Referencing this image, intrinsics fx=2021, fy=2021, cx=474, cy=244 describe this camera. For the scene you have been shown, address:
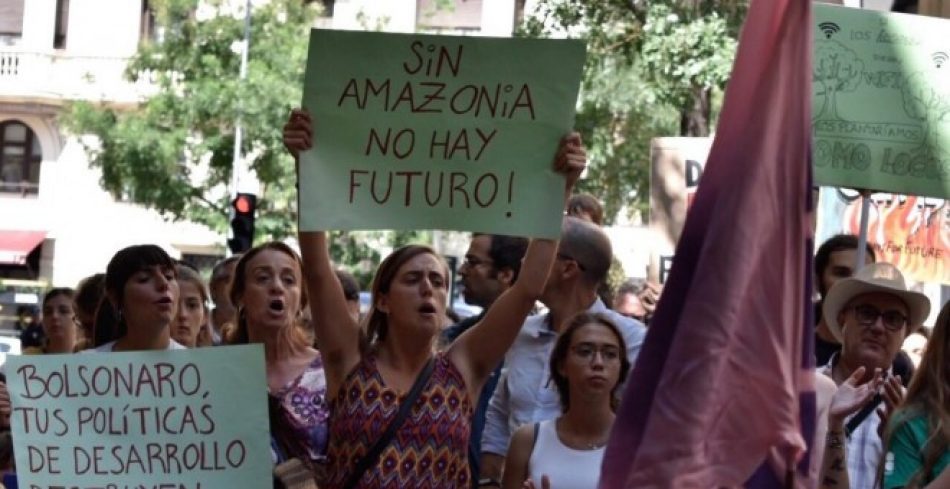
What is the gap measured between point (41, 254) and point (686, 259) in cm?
4218

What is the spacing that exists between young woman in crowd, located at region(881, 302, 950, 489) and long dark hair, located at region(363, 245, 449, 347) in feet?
4.32

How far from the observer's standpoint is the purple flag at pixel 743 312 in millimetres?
3965

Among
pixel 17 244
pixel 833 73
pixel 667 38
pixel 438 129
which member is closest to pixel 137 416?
pixel 438 129

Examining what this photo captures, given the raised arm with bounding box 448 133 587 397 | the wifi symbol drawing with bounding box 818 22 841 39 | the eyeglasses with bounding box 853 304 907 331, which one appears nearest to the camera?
the raised arm with bounding box 448 133 587 397

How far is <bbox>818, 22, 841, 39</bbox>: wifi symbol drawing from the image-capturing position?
7277 mm

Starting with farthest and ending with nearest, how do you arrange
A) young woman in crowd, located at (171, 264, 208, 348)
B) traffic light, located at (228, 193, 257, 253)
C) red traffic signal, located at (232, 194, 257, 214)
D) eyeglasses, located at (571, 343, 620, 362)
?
red traffic signal, located at (232, 194, 257, 214) < traffic light, located at (228, 193, 257, 253) < young woman in crowd, located at (171, 264, 208, 348) < eyeglasses, located at (571, 343, 620, 362)

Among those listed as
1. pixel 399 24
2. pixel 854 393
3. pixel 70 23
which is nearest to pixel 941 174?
pixel 854 393

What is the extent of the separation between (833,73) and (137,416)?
9.30 ft

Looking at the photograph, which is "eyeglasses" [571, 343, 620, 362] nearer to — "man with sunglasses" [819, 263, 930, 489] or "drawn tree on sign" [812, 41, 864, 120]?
"man with sunglasses" [819, 263, 930, 489]

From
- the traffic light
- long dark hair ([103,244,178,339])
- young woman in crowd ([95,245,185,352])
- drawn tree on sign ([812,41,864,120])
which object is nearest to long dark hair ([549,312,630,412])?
young woman in crowd ([95,245,185,352])

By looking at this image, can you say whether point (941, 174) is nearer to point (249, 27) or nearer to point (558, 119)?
point (558, 119)

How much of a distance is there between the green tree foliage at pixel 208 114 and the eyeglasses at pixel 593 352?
27.8m

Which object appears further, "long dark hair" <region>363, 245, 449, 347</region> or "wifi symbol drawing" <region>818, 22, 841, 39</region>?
"wifi symbol drawing" <region>818, 22, 841, 39</region>

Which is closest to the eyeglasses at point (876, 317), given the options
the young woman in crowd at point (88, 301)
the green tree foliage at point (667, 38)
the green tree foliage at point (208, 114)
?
the young woman in crowd at point (88, 301)
